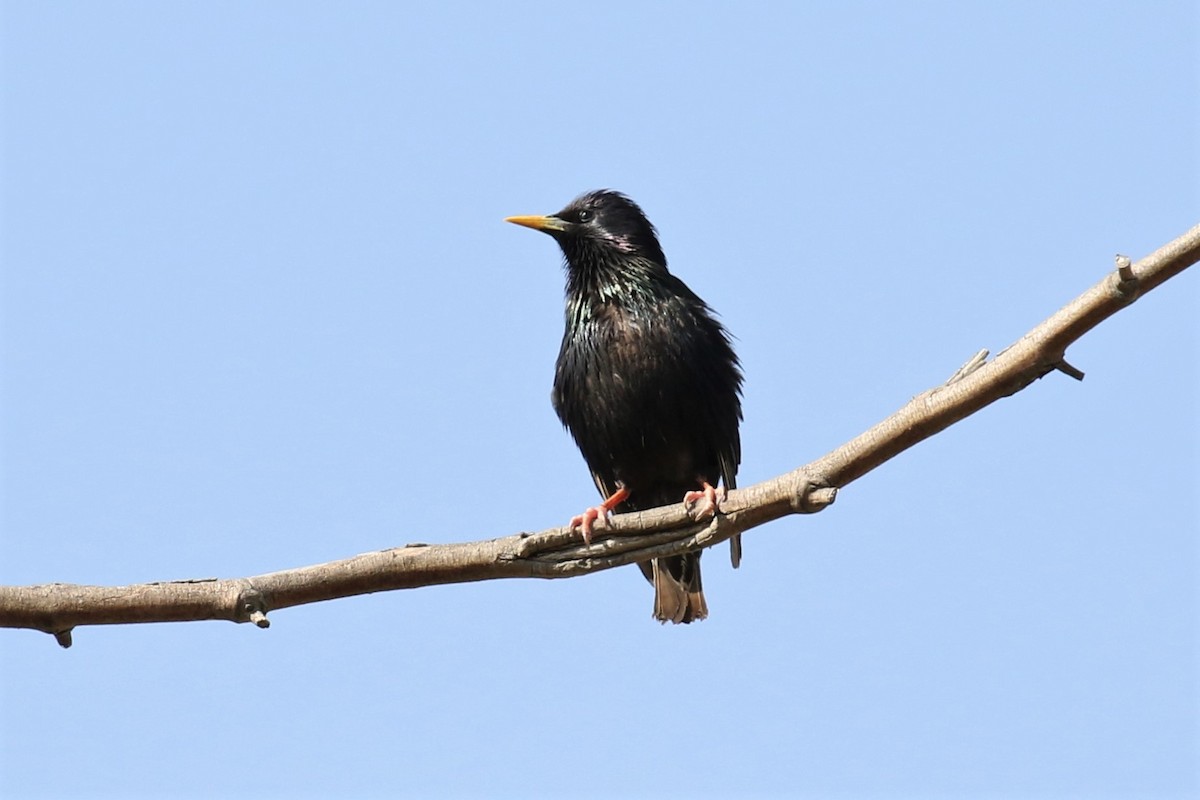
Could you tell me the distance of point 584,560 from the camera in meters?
4.77

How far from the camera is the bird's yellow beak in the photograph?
7.16 meters

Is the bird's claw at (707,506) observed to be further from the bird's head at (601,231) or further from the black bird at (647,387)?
the bird's head at (601,231)

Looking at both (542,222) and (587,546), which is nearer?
(587,546)

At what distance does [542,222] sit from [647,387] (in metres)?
1.27

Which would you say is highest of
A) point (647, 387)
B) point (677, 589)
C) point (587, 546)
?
point (647, 387)

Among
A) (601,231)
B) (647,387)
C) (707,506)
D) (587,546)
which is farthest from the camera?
(601,231)

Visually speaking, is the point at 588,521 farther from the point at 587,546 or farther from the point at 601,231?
the point at 601,231

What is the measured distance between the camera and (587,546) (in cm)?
478

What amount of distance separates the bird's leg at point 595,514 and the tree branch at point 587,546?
4 cm

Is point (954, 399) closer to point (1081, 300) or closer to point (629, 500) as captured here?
point (1081, 300)

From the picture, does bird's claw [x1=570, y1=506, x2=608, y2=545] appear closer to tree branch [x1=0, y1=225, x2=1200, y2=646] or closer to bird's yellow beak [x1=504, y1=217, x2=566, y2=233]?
tree branch [x1=0, y1=225, x2=1200, y2=646]

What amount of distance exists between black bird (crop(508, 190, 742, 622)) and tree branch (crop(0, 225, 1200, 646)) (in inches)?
60.7

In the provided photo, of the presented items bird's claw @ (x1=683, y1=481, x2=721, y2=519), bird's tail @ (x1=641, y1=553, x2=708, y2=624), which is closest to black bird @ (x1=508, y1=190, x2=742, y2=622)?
bird's tail @ (x1=641, y1=553, x2=708, y2=624)

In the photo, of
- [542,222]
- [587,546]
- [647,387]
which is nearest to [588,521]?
[587,546]
